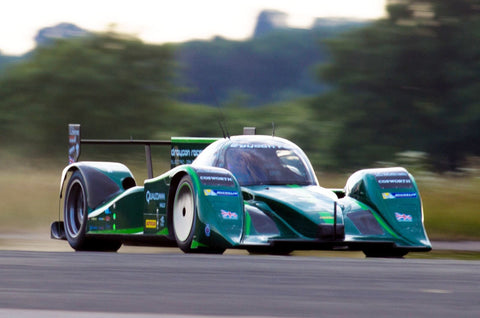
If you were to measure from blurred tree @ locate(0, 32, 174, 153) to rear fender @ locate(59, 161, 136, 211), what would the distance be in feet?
76.8

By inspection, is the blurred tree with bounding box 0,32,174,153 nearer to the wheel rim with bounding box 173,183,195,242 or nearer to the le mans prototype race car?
the le mans prototype race car

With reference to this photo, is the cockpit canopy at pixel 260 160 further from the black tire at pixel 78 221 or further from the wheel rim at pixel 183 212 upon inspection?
the black tire at pixel 78 221

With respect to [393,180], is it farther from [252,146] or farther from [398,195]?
[252,146]

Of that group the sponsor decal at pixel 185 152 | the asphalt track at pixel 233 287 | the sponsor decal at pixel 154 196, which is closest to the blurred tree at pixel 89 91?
the sponsor decal at pixel 185 152

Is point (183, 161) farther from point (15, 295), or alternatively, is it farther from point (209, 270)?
point (15, 295)

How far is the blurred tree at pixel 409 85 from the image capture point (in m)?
A: 30.7

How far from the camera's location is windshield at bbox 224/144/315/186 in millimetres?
10258

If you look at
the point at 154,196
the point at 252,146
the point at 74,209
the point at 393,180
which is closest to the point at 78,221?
the point at 74,209

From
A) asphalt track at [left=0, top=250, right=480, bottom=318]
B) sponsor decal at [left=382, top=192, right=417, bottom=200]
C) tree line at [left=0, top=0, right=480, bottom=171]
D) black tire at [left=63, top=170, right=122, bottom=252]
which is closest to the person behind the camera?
asphalt track at [left=0, top=250, right=480, bottom=318]

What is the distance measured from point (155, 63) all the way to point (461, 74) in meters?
11.6

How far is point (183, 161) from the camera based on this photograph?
12.0 metres

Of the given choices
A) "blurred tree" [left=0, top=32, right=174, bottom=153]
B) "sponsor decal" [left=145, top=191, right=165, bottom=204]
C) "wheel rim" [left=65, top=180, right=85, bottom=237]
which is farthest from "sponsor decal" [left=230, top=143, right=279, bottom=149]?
"blurred tree" [left=0, top=32, right=174, bottom=153]

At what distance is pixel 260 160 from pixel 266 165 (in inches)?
3.4

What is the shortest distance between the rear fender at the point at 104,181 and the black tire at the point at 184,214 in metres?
1.75
